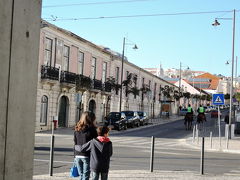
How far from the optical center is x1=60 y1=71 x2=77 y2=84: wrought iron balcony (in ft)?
106

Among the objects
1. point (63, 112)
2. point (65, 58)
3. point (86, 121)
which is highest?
point (65, 58)

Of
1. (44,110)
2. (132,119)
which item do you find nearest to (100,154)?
(44,110)

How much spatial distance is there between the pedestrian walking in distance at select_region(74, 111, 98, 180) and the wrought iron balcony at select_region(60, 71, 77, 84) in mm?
25494

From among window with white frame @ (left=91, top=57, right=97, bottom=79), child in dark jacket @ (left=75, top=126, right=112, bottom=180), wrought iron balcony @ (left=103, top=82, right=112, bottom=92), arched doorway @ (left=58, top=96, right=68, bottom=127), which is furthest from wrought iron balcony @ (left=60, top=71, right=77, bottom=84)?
child in dark jacket @ (left=75, top=126, right=112, bottom=180)

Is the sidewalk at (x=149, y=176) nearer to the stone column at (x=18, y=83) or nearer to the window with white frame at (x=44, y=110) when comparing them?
the stone column at (x=18, y=83)

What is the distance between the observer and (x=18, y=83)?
9.84 feet

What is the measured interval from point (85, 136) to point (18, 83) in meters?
3.87

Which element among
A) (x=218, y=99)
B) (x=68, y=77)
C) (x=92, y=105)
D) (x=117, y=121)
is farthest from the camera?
(x=92, y=105)

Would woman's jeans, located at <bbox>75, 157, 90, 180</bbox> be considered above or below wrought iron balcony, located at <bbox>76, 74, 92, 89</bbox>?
below

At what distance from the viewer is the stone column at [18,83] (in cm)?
287

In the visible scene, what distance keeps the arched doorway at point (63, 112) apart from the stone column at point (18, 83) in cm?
3028

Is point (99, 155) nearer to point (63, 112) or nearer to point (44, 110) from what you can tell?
point (44, 110)

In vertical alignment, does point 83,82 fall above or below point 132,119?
above

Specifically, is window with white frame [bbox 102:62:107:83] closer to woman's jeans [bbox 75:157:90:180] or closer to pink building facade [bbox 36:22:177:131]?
pink building facade [bbox 36:22:177:131]
